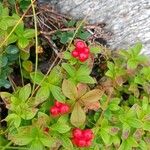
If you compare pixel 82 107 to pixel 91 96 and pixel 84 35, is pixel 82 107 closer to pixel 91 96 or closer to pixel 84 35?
pixel 91 96

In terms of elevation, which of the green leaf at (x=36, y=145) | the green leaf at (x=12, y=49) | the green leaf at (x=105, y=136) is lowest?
the green leaf at (x=105, y=136)

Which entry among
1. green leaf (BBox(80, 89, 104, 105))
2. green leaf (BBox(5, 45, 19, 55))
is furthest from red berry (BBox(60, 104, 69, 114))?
green leaf (BBox(5, 45, 19, 55))

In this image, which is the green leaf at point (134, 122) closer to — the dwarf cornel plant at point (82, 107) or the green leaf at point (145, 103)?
the dwarf cornel plant at point (82, 107)

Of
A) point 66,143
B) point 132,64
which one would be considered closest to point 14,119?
point 66,143

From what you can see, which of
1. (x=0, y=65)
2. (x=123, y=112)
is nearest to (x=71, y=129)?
(x=123, y=112)

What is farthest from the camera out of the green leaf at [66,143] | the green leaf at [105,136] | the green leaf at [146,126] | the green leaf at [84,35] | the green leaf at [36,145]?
the green leaf at [84,35]

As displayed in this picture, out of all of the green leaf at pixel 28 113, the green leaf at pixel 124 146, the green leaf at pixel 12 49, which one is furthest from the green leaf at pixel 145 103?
the green leaf at pixel 12 49
